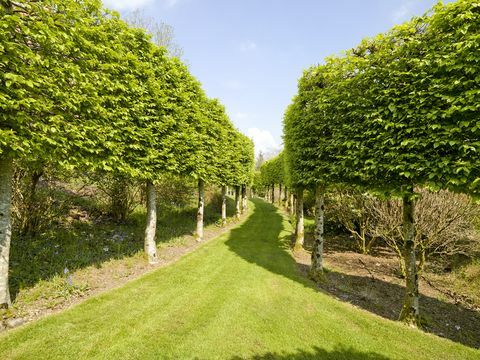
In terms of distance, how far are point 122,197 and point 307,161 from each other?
10.9 metres

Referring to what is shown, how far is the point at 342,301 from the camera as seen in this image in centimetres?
975

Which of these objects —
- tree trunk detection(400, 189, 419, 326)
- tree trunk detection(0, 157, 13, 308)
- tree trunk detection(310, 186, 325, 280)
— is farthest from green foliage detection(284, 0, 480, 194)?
tree trunk detection(0, 157, 13, 308)

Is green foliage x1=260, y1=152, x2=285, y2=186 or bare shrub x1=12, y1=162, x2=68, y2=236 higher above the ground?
green foliage x1=260, y1=152, x2=285, y2=186

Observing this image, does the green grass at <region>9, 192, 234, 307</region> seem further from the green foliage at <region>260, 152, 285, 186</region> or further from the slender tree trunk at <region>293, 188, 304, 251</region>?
the green foliage at <region>260, 152, 285, 186</region>

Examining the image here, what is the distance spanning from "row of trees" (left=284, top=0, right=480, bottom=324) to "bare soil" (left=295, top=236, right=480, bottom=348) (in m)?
1.51

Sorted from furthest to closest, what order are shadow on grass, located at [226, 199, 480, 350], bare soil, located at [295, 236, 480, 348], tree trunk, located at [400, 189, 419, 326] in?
1. bare soil, located at [295, 236, 480, 348]
2. shadow on grass, located at [226, 199, 480, 350]
3. tree trunk, located at [400, 189, 419, 326]

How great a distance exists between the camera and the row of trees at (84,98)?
19.5 ft

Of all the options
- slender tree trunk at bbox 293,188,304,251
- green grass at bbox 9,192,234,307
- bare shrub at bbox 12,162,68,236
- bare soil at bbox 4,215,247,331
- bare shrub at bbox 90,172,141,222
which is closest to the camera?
bare soil at bbox 4,215,247,331

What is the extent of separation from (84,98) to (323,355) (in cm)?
948

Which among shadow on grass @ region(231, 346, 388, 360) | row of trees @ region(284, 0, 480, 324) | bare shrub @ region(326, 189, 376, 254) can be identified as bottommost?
shadow on grass @ region(231, 346, 388, 360)

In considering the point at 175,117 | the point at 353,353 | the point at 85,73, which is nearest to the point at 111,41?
the point at 85,73

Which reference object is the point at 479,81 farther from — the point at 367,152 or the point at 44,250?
the point at 44,250

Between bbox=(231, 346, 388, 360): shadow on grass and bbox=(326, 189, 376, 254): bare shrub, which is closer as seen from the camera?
bbox=(231, 346, 388, 360): shadow on grass

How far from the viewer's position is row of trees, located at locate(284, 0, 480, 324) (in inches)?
254
